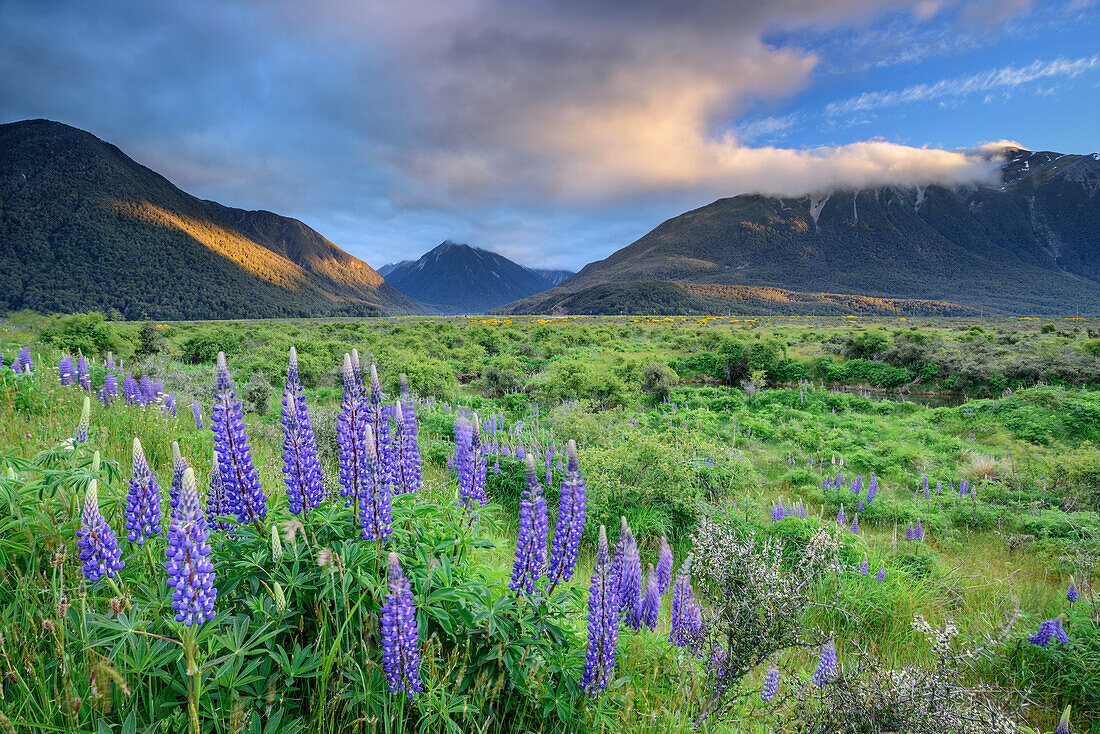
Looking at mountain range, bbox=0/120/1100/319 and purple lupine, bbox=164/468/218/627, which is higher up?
mountain range, bbox=0/120/1100/319

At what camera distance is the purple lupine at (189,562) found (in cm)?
146

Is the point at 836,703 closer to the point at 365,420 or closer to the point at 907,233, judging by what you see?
the point at 365,420

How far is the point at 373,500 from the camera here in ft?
6.69

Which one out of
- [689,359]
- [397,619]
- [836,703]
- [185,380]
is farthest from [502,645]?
[689,359]

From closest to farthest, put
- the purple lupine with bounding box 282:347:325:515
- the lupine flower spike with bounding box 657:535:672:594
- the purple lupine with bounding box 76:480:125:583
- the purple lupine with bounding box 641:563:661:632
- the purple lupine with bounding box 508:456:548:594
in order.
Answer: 1. the purple lupine with bounding box 76:480:125:583
2. the purple lupine with bounding box 282:347:325:515
3. the purple lupine with bounding box 508:456:548:594
4. the purple lupine with bounding box 641:563:661:632
5. the lupine flower spike with bounding box 657:535:672:594

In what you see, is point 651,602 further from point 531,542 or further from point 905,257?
point 905,257

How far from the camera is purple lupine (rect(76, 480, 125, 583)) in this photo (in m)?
1.68

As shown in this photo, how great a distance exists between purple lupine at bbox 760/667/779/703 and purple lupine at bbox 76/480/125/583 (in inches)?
144

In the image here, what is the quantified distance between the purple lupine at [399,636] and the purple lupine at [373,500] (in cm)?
28

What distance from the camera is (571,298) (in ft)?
428

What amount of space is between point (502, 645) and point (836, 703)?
182 cm

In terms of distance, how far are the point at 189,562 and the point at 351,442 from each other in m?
0.77

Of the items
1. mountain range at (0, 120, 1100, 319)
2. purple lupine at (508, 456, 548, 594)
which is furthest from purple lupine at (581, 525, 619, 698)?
mountain range at (0, 120, 1100, 319)

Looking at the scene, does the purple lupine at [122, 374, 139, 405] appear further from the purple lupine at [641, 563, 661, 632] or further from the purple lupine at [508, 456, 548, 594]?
the purple lupine at [641, 563, 661, 632]
